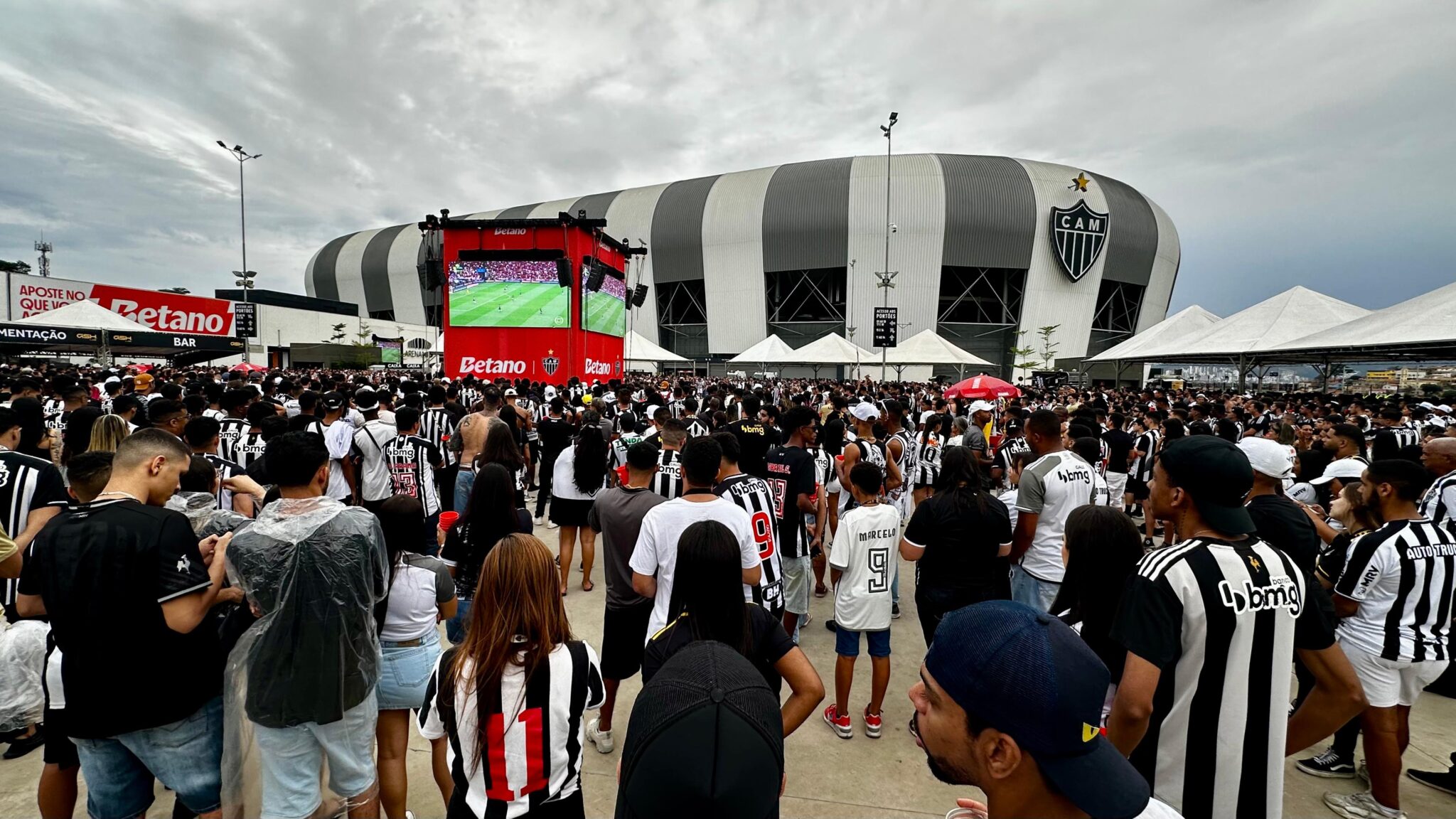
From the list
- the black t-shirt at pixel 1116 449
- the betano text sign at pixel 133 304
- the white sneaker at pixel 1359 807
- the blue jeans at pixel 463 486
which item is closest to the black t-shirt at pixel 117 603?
the blue jeans at pixel 463 486

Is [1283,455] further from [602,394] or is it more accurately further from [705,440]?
[602,394]

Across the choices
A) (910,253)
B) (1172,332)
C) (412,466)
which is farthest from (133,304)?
(1172,332)

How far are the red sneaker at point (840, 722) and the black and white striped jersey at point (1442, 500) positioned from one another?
3952mm

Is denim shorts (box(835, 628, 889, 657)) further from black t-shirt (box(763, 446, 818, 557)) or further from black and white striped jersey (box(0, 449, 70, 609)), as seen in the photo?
black and white striped jersey (box(0, 449, 70, 609))

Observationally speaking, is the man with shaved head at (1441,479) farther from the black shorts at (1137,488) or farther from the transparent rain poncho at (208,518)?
the transparent rain poncho at (208,518)

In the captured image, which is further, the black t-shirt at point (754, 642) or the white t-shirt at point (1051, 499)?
the white t-shirt at point (1051, 499)

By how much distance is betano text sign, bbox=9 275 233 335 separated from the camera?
27500mm

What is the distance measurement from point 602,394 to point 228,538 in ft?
34.9

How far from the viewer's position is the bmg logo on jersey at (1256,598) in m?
1.73

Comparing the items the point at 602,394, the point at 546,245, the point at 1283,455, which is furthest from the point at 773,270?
the point at 1283,455

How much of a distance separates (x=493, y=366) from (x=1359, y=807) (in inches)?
850

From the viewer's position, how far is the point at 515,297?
20344mm

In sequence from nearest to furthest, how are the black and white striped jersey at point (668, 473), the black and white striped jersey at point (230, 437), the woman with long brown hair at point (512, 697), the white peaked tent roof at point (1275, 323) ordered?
1. the woman with long brown hair at point (512, 697)
2. the black and white striped jersey at point (668, 473)
3. the black and white striped jersey at point (230, 437)
4. the white peaked tent roof at point (1275, 323)

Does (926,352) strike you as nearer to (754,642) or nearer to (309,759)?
(754,642)
